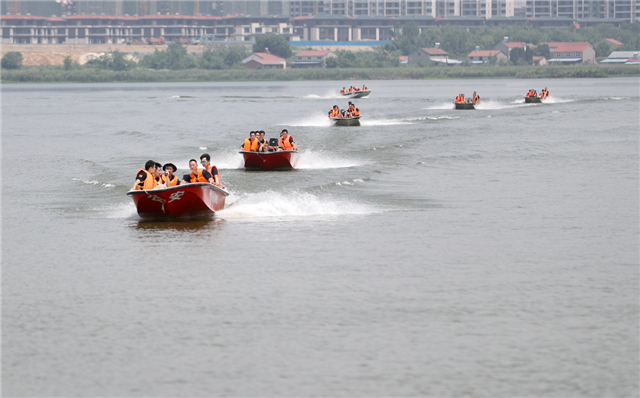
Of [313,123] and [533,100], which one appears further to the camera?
[533,100]

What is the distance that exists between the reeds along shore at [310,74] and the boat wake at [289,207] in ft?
464

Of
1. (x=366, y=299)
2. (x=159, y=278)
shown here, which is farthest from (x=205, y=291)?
(x=366, y=299)

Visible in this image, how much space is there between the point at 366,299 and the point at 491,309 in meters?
2.28

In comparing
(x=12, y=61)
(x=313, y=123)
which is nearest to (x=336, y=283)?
(x=313, y=123)

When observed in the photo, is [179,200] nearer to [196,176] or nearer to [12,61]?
[196,176]

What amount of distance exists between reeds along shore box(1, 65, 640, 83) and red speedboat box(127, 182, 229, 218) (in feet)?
477

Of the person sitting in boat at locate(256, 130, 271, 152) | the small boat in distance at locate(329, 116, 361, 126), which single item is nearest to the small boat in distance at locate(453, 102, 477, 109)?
the small boat in distance at locate(329, 116, 361, 126)

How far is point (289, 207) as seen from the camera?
26.8m

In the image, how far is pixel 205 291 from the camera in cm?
1752

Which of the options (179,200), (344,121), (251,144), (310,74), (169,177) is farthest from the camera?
(310,74)

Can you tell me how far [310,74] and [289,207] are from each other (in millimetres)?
155610

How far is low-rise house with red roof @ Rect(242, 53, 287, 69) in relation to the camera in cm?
19462

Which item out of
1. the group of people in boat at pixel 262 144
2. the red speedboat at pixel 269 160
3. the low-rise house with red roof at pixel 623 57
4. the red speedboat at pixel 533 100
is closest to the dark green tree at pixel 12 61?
the low-rise house with red roof at pixel 623 57

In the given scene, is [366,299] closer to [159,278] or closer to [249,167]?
[159,278]
